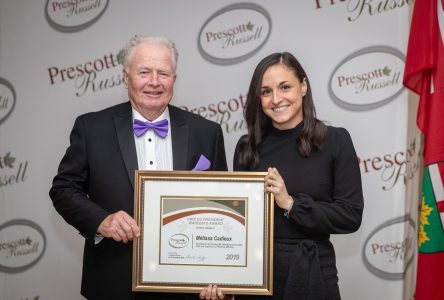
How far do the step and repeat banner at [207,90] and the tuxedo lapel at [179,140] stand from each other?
1.05m

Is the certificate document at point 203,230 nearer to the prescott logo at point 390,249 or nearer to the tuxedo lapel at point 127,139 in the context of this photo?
the tuxedo lapel at point 127,139

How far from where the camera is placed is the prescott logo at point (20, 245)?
3.48 meters

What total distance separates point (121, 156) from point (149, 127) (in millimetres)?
178

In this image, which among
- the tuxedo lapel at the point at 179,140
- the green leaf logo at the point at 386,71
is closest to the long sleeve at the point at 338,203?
the tuxedo lapel at the point at 179,140

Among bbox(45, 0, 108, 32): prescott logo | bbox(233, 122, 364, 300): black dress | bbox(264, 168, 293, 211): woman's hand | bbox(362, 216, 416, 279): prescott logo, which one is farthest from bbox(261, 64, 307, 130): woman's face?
bbox(45, 0, 108, 32): prescott logo

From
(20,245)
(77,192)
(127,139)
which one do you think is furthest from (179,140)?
(20,245)

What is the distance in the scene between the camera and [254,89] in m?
2.24

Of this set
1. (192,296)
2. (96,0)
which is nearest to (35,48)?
(96,0)

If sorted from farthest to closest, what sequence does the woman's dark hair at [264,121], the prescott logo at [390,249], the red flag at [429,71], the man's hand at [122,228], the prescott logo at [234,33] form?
the prescott logo at [234,33] → the prescott logo at [390,249] → the red flag at [429,71] → the woman's dark hair at [264,121] → the man's hand at [122,228]

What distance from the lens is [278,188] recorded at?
1.97 metres

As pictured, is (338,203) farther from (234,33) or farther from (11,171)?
(11,171)

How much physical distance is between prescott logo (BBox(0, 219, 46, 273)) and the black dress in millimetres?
1845

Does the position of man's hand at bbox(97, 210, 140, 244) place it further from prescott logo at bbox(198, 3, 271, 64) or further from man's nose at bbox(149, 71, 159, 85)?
prescott logo at bbox(198, 3, 271, 64)

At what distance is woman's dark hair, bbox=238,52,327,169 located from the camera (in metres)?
2.16
